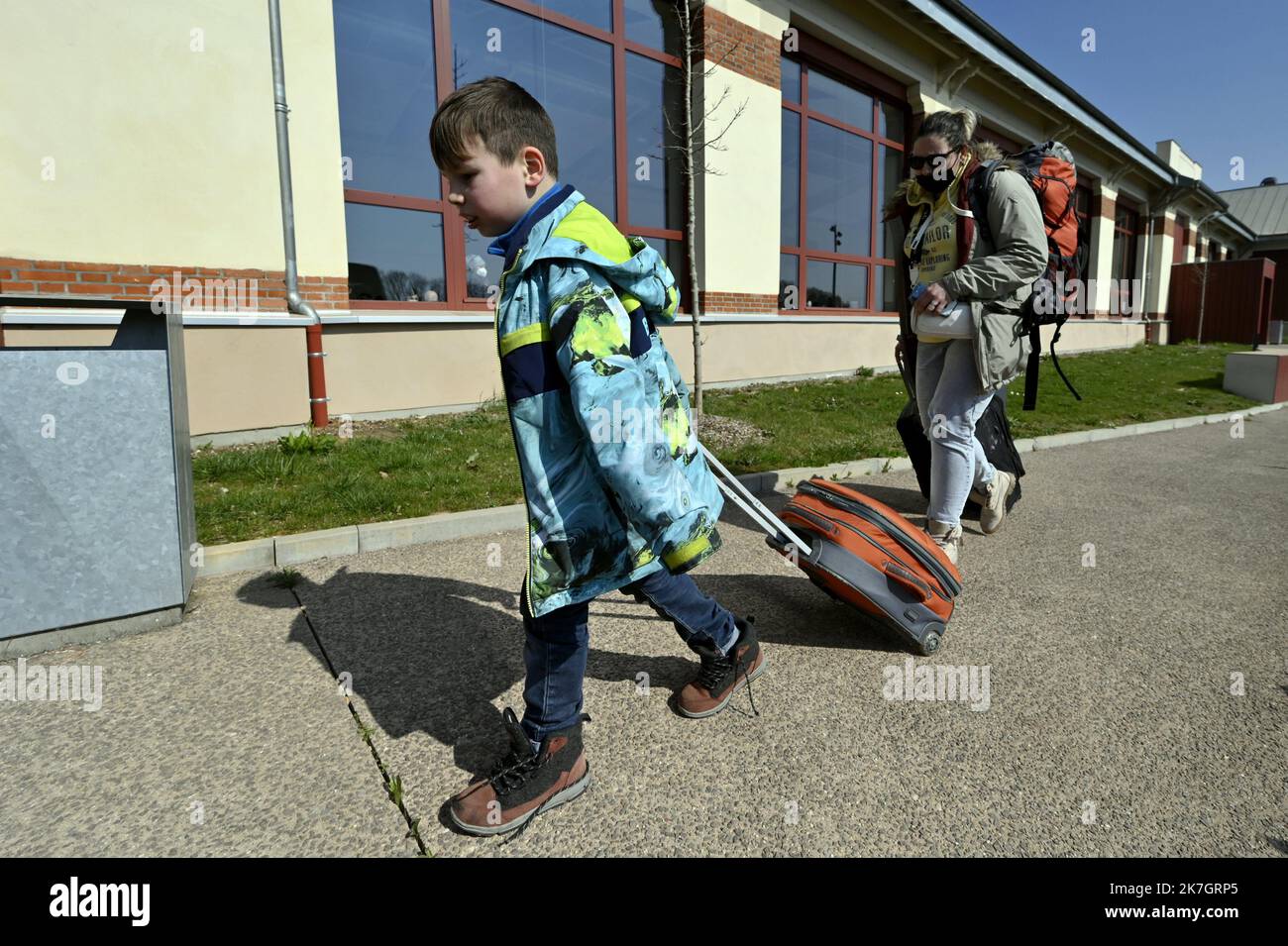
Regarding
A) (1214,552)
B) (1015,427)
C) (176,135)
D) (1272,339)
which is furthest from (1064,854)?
(1272,339)

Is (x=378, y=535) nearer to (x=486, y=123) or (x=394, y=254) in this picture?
(x=486, y=123)

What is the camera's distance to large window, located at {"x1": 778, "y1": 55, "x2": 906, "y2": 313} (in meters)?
11.8

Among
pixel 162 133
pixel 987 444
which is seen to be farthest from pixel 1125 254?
pixel 162 133

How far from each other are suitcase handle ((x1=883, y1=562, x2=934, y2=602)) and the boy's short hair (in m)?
1.98

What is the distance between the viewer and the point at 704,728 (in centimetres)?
233

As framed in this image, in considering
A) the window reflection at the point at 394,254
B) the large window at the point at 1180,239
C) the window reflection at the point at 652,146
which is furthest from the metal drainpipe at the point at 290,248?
the large window at the point at 1180,239

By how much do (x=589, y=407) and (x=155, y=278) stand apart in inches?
234

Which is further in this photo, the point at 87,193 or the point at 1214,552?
the point at 87,193

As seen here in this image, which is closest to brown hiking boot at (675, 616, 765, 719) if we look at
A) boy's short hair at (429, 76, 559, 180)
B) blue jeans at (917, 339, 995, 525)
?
boy's short hair at (429, 76, 559, 180)

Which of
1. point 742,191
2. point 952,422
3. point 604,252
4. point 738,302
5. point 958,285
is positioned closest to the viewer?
point 604,252

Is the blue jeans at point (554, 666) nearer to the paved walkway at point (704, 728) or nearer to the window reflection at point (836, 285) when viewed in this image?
the paved walkway at point (704, 728)

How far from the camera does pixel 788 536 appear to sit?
277 cm
